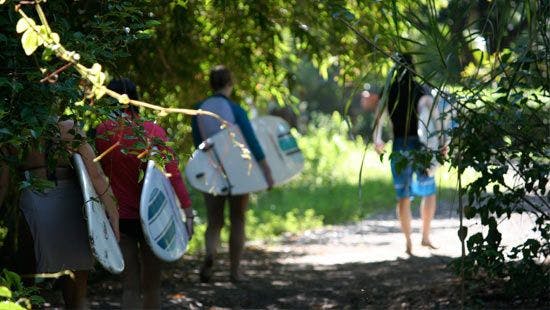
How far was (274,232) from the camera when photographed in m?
14.5

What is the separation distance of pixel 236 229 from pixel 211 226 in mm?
207

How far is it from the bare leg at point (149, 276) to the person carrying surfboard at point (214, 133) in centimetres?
202

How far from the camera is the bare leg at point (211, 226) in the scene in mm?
9000

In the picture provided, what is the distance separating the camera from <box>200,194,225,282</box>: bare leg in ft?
29.5

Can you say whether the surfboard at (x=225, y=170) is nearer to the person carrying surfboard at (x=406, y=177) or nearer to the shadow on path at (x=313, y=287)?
the shadow on path at (x=313, y=287)

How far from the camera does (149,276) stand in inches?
263

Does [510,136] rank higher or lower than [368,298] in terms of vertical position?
higher

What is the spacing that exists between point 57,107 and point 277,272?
5.97m

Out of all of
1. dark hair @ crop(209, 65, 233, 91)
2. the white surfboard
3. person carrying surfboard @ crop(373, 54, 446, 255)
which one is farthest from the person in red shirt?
person carrying surfboard @ crop(373, 54, 446, 255)

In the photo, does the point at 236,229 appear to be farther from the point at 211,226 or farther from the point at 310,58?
the point at 310,58

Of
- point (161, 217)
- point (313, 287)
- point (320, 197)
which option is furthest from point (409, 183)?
point (320, 197)

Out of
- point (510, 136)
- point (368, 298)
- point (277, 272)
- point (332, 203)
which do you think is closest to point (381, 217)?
point (332, 203)

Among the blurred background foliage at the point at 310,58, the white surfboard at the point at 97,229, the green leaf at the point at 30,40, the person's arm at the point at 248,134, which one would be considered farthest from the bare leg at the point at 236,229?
the green leaf at the point at 30,40

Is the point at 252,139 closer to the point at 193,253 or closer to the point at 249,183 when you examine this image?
the point at 249,183
